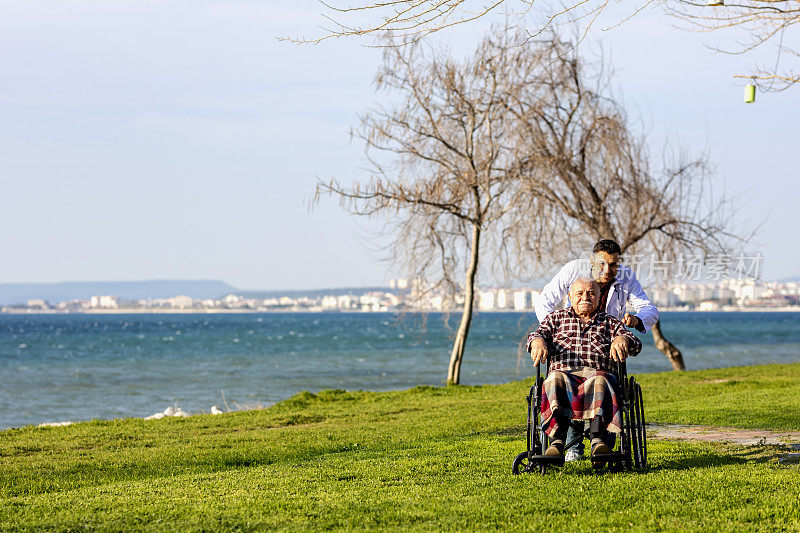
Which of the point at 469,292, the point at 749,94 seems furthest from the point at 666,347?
the point at 749,94

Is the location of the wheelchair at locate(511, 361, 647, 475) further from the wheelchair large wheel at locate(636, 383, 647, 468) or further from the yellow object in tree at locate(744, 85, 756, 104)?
the yellow object in tree at locate(744, 85, 756, 104)

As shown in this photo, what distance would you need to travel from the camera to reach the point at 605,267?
21.2ft

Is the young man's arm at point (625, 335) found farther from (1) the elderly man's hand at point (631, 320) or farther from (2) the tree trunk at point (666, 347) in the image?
(2) the tree trunk at point (666, 347)

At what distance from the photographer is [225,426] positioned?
11.6 meters

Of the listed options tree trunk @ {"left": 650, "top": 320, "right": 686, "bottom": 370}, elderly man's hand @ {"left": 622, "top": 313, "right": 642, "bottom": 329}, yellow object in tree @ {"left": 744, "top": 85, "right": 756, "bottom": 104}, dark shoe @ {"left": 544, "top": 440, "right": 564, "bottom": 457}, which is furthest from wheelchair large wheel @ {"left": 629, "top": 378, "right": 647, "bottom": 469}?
tree trunk @ {"left": 650, "top": 320, "right": 686, "bottom": 370}

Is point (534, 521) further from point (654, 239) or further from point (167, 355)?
point (167, 355)

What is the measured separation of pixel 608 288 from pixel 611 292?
37 mm

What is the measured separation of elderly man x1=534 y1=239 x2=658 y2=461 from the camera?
644cm

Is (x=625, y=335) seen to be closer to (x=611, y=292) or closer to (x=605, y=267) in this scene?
(x=611, y=292)

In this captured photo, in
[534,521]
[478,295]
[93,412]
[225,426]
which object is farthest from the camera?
[93,412]

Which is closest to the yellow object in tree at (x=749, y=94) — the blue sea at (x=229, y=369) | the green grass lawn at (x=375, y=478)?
the green grass lawn at (x=375, y=478)

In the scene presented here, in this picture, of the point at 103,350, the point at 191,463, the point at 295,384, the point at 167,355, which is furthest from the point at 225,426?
the point at 103,350

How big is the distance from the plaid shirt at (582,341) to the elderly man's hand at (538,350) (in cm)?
4

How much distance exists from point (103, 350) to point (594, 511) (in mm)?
57085
